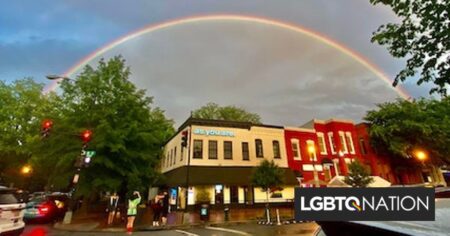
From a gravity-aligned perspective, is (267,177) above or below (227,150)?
below

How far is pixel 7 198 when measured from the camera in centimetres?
848

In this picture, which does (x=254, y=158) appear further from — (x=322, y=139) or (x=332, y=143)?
(x=332, y=143)

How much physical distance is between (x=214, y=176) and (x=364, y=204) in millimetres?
25830

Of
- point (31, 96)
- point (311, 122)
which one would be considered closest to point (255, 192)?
point (311, 122)

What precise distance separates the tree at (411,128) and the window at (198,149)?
22.2m

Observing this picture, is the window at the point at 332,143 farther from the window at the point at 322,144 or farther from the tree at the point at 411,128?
the tree at the point at 411,128

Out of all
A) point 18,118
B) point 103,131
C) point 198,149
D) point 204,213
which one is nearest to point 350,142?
point 198,149

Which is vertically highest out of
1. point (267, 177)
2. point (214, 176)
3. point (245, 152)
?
A: point (245, 152)

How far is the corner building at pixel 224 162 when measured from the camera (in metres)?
27.4

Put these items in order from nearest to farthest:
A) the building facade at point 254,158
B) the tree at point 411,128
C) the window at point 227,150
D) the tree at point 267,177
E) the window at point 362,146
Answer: the tree at point 267,177, the building facade at point 254,158, the window at point 227,150, the tree at point 411,128, the window at point 362,146

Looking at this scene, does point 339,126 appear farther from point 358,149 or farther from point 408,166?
point 408,166

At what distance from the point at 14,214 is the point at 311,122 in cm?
3262

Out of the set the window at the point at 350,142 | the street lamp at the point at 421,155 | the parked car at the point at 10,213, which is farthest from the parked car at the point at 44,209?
the street lamp at the point at 421,155

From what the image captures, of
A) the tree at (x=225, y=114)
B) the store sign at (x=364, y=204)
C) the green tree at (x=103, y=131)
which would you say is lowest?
the store sign at (x=364, y=204)
